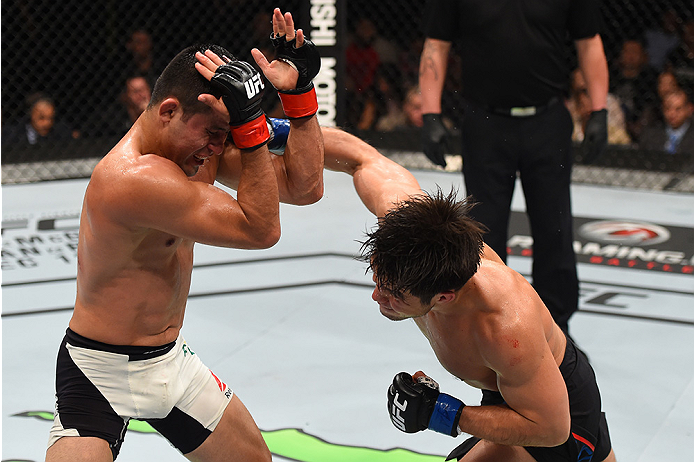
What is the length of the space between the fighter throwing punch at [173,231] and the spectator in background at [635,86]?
4.64 meters

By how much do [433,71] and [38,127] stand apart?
3.99 m

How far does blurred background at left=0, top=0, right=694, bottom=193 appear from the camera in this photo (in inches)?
235

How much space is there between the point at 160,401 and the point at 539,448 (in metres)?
0.89

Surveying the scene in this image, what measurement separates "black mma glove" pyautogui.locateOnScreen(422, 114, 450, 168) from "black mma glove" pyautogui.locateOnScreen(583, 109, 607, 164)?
59cm

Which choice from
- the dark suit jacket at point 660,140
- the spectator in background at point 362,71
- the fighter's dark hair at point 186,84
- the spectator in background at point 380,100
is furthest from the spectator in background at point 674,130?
the fighter's dark hair at point 186,84

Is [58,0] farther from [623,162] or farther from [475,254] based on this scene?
[475,254]

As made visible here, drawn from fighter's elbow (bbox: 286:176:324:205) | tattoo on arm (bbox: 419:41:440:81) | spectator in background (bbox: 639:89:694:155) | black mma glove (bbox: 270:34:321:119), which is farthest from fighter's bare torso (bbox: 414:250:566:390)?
spectator in background (bbox: 639:89:694:155)

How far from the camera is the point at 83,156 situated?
6.39m

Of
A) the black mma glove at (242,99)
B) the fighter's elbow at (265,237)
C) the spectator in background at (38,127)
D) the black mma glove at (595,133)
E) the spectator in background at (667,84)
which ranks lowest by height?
the spectator in background at (38,127)

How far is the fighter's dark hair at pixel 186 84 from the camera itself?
1669mm

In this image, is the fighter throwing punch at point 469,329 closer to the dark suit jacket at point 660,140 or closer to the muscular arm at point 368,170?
the muscular arm at point 368,170

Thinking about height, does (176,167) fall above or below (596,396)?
above

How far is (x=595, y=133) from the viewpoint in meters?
3.41

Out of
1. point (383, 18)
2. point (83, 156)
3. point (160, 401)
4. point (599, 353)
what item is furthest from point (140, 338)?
point (383, 18)
